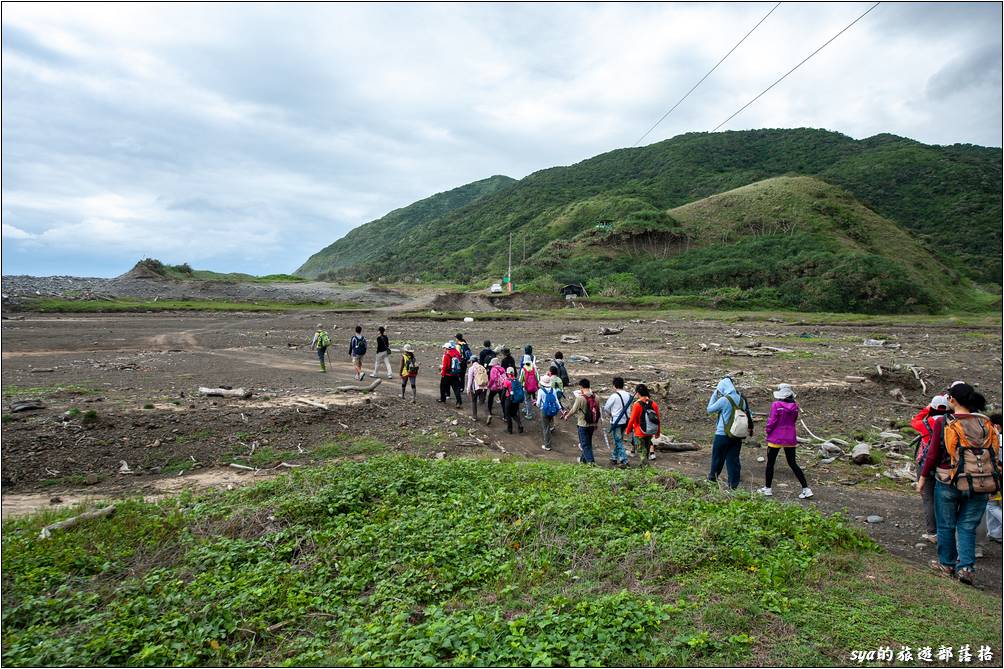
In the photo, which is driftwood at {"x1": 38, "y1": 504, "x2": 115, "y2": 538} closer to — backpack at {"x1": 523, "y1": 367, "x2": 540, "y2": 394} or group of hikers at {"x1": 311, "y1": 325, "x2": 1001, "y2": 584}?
group of hikers at {"x1": 311, "y1": 325, "x2": 1001, "y2": 584}

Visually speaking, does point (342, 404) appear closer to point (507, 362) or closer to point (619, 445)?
point (507, 362)

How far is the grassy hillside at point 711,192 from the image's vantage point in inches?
3250

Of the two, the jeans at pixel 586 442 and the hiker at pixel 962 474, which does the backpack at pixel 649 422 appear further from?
the hiker at pixel 962 474

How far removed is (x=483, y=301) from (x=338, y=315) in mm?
13544

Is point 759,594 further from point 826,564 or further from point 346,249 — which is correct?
point 346,249

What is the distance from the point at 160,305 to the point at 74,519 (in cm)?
4293

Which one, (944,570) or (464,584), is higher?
(464,584)

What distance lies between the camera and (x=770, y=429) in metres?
7.71

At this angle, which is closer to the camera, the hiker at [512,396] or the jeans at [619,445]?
the jeans at [619,445]

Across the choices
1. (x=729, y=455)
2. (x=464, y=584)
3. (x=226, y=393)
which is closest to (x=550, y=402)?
(x=729, y=455)

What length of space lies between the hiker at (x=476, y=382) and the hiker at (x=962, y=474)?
25.6 ft

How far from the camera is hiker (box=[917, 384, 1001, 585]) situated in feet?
16.5

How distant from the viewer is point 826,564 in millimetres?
4902

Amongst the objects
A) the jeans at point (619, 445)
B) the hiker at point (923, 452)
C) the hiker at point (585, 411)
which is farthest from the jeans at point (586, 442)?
the hiker at point (923, 452)
